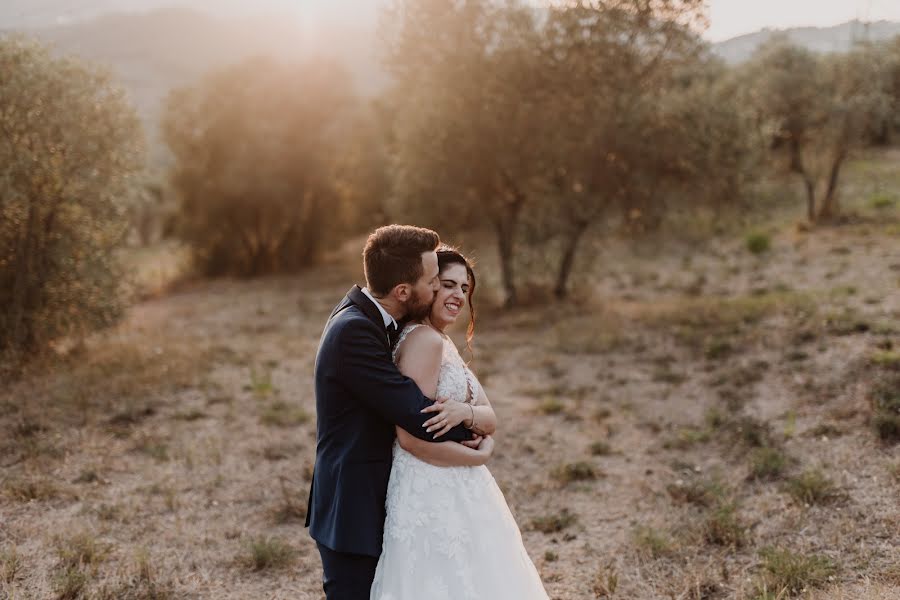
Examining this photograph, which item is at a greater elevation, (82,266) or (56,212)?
(56,212)

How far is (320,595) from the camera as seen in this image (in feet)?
18.1

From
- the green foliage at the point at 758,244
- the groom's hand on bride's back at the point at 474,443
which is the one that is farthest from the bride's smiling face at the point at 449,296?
the green foliage at the point at 758,244

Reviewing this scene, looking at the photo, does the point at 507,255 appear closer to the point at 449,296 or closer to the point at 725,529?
the point at 725,529

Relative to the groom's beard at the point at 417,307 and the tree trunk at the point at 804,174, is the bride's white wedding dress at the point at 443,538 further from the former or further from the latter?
the tree trunk at the point at 804,174

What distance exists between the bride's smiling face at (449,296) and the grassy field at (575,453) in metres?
3.01

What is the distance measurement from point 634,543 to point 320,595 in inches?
110

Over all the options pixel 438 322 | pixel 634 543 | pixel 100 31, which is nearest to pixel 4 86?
pixel 438 322

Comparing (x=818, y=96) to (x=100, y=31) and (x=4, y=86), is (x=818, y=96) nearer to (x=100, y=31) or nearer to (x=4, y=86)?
(x=4, y=86)

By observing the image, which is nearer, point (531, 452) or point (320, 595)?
point (320, 595)

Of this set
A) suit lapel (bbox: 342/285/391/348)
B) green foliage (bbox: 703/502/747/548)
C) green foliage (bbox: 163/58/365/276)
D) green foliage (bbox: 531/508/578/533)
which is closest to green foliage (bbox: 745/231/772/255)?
green foliage (bbox: 163/58/365/276)

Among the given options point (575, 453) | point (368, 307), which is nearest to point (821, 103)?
point (575, 453)

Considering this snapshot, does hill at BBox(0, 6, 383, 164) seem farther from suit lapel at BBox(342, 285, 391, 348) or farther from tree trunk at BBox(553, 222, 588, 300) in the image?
suit lapel at BBox(342, 285, 391, 348)

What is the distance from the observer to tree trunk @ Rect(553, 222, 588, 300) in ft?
57.8

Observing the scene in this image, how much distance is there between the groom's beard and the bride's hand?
500mm
